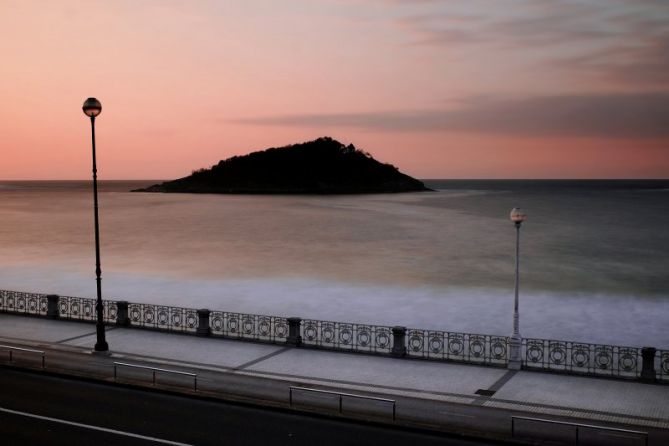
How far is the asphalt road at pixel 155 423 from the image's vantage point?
47.2ft

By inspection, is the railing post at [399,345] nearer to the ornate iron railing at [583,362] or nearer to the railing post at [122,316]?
the ornate iron railing at [583,362]

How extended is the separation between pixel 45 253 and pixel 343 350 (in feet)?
204

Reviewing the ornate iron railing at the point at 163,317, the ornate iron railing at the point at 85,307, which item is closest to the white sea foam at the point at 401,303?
the ornate iron railing at the point at 163,317

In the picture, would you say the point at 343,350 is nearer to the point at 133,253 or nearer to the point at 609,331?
the point at 609,331

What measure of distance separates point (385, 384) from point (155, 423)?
6.83m

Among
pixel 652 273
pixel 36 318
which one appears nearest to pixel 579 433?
pixel 36 318

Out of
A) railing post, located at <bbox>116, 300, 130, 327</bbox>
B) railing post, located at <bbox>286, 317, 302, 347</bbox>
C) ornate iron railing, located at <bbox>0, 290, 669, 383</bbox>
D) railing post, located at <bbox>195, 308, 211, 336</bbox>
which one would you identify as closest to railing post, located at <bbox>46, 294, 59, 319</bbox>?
ornate iron railing, located at <bbox>0, 290, 669, 383</bbox>

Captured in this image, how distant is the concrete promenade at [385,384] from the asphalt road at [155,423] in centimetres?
63

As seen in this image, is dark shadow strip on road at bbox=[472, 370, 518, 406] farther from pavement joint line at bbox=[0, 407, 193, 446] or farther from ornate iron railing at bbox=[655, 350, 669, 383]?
pavement joint line at bbox=[0, 407, 193, 446]

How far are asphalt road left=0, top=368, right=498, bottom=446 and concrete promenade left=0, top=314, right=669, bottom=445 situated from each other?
63 cm

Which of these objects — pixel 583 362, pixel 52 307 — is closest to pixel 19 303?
pixel 52 307

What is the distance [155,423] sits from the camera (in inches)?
608

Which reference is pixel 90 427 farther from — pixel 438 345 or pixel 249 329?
pixel 438 345

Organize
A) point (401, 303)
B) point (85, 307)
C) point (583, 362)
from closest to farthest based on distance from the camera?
point (583, 362) < point (85, 307) < point (401, 303)
